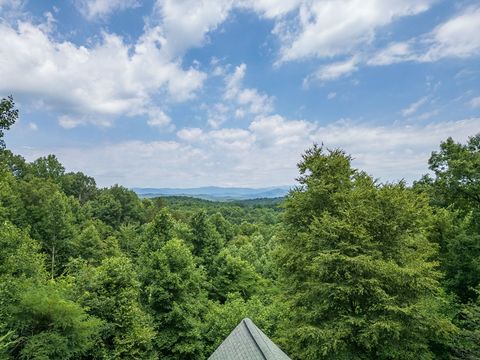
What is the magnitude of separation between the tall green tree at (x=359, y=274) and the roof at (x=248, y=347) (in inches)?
87.1

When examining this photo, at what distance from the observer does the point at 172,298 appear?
21.3 meters

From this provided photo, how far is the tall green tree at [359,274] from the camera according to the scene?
41.9 feet

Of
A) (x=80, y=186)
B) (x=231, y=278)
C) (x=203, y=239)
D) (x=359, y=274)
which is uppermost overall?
(x=80, y=186)

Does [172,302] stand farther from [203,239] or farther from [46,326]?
[203,239]

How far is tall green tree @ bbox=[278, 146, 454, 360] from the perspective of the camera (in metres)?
12.8

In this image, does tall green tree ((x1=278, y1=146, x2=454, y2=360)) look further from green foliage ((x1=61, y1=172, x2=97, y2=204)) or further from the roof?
green foliage ((x1=61, y1=172, x2=97, y2=204))

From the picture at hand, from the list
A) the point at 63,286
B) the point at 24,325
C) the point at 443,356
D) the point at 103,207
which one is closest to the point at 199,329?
the point at 63,286

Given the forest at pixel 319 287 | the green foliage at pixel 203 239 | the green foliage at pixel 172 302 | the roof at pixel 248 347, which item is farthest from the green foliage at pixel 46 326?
the green foliage at pixel 203 239

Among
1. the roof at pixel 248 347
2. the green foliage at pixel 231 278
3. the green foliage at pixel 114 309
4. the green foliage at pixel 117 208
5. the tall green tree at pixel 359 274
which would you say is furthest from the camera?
the green foliage at pixel 117 208

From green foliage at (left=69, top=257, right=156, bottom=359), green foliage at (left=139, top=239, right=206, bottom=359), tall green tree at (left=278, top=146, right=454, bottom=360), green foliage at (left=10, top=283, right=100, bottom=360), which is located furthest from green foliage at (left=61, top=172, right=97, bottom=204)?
tall green tree at (left=278, top=146, right=454, bottom=360)

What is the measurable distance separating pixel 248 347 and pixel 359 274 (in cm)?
533

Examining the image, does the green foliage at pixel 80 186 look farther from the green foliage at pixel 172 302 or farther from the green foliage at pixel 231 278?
the green foliage at pixel 172 302

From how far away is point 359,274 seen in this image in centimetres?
1323

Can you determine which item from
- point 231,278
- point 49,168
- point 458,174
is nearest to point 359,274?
point 458,174
